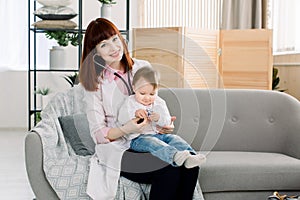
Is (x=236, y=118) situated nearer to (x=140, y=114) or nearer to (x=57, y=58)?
(x=140, y=114)

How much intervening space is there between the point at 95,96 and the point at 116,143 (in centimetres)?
24

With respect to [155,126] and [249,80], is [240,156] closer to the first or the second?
[155,126]

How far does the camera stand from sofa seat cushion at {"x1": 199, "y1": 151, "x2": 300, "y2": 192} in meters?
2.59

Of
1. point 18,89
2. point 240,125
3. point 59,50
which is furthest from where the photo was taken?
point 18,89

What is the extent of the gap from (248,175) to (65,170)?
0.90 metres

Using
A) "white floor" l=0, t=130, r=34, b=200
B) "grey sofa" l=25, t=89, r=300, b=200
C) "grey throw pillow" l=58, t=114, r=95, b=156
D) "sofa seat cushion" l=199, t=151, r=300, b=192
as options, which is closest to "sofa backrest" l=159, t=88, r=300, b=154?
"grey sofa" l=25, t=89, r=300, b=200

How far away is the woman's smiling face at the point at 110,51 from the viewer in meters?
2.49

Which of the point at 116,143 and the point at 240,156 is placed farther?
the point at 240,156

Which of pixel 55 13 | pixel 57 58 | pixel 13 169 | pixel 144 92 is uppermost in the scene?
pixel 55 13

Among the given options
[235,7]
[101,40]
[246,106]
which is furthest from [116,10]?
[101,40]

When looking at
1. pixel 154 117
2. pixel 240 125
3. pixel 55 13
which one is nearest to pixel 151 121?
pixel 154 117

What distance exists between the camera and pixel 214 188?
8.54 ft

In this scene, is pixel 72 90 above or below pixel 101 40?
below

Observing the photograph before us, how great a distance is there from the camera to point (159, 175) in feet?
7.61
